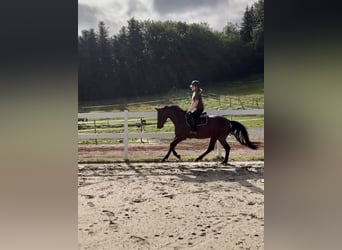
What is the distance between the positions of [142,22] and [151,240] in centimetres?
927

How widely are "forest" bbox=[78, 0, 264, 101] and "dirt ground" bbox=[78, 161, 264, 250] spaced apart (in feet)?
16.3

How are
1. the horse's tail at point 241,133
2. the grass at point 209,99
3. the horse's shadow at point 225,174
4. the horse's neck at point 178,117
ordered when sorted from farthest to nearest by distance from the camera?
1. the grass at point 209,99
2. the horse's neck at point 178,117
3. the horse's tail at point 241,133
4. the horse's shadow at point 225,174

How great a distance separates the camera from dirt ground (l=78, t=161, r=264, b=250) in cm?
191

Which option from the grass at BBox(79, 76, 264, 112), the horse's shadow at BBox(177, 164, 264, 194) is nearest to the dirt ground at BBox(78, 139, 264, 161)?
the horse's shadow at BBox(177, 164, 264, 194)

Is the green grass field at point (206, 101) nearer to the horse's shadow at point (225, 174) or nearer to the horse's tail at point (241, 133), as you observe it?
the horse's tail at point (241, 133)

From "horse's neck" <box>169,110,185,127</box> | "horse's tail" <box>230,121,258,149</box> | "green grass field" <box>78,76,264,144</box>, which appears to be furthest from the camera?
"green grass field" <box>78,76,264,144</box>

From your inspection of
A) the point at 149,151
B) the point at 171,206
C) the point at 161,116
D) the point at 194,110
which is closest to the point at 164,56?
the point at 149,151

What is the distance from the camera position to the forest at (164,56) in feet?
29.4

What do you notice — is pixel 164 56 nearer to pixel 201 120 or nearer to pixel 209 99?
pixel 209 99

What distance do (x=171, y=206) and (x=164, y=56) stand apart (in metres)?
A: 8.45

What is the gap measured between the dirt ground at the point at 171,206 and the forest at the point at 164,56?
16.3 feet

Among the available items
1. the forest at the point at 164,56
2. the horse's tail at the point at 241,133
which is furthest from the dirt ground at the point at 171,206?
the forest at the point at 164,56

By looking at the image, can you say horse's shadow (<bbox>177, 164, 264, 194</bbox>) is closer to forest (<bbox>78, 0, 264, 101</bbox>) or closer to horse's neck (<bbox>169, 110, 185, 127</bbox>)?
horse's neck (<bbox>169, 110, 185, 127</bbox>)
